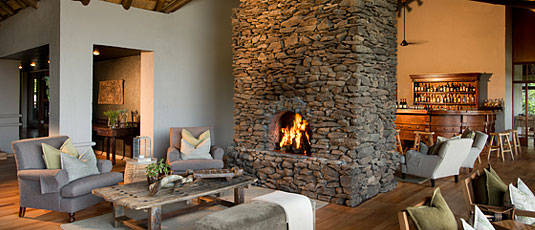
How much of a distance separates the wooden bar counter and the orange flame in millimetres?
4851

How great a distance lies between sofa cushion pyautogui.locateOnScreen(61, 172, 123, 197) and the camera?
13.7ft

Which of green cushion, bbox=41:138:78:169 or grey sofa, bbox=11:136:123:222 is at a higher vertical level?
green cushion, bbox=41:138:78:169

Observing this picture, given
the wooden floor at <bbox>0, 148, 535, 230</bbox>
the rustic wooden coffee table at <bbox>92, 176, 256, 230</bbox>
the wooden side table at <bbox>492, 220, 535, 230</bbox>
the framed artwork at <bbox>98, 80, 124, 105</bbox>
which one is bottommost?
the wooden floor at <bbox>0, 148, 535, 230</bbox>

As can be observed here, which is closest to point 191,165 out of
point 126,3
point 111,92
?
point 126,3

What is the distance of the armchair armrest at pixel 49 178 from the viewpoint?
13.7 ft

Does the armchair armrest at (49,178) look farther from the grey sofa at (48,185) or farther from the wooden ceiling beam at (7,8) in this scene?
the wooden ceiling beam at (7,8)

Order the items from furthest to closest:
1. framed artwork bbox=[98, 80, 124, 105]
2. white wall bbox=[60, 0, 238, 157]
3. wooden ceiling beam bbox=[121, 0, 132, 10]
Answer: framed artwork bbox=[98, 80, 124, 105] → wooden ceiling beam bbox=[121, 0, 132, 10] → white wall bbox=[60, 0, 238, 157]

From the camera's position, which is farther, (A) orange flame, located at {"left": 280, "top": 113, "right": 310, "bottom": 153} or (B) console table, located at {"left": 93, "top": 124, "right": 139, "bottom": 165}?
(B) console table, located at {"left": 93, "top": 124, "right": 139, "bottom": 165}

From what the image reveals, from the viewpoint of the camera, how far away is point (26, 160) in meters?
4.45

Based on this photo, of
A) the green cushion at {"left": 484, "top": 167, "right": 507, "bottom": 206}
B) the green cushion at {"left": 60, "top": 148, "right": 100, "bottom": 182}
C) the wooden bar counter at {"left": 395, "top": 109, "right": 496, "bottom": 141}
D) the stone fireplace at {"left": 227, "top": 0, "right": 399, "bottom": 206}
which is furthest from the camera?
the wooden bar counter at {"left": 395, "top": 109, "right": 496, "bottom": 141}

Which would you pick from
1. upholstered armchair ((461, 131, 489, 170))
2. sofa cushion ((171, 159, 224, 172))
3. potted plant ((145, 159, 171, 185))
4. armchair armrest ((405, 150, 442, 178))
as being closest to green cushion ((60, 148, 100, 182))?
potted plant ((145, 159, 171, 185))

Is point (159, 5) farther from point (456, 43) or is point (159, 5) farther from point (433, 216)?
point (456, 43)

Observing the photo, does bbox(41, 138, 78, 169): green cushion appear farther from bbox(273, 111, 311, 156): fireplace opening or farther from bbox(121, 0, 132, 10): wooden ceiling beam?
bbox(121, 0, 132, 10): wooden ceiling beam

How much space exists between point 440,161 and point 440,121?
397 cm
